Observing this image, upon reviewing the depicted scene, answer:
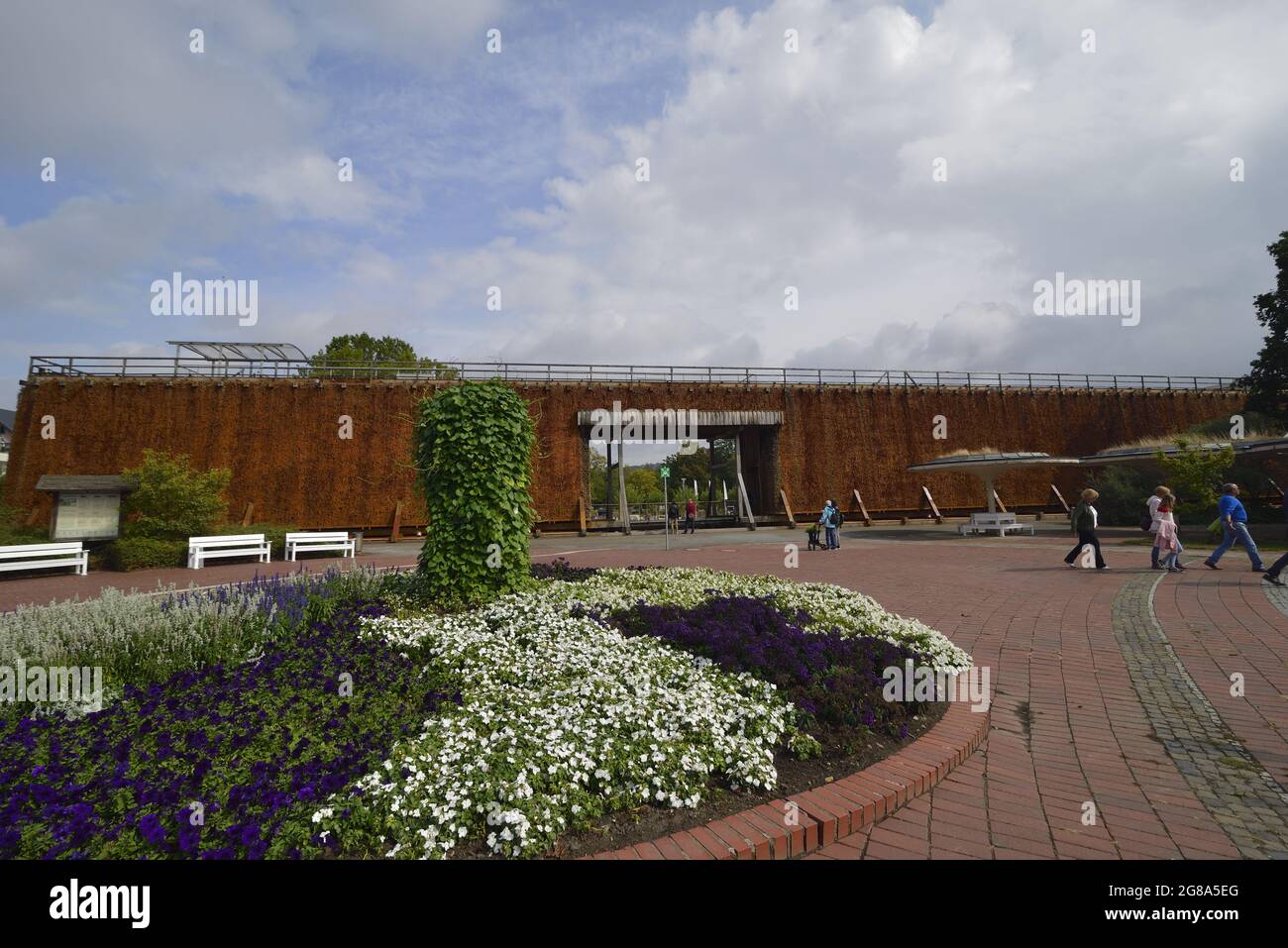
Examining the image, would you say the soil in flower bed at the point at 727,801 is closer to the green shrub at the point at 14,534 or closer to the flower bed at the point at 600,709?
the flower bed at the point at 600,709

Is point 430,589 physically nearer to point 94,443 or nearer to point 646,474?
point 94,443

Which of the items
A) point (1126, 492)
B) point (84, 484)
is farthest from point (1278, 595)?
point (84, 484)

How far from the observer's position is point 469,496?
284 inches

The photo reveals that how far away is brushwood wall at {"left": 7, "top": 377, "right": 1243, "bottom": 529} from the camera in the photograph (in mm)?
23844

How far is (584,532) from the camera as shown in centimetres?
2630

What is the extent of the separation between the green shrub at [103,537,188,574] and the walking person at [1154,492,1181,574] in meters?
21.4

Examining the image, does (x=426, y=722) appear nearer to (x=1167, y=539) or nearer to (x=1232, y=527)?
(x=1167, y=539)

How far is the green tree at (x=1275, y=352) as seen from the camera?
2369cm

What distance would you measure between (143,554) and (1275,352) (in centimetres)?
3750

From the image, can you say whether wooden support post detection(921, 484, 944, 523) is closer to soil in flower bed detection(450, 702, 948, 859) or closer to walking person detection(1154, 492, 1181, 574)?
walking person detection(1154, 492, 1181, 574)

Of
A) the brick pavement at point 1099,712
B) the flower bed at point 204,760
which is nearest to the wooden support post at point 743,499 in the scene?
the brick pavement at point 1099,712

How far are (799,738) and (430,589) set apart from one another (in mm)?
4747

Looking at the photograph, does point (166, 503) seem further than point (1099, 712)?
Yes
